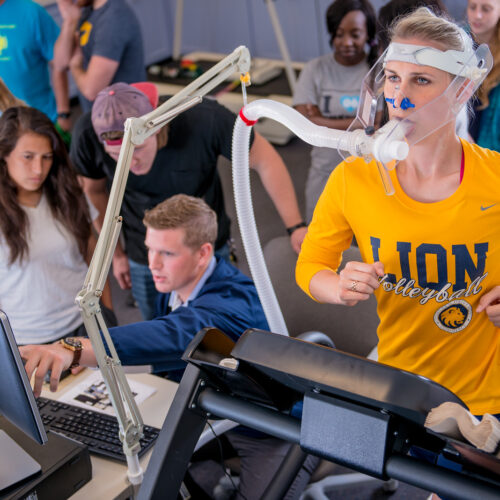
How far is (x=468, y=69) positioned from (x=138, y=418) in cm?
96

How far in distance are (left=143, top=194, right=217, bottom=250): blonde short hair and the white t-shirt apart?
0.36 metres

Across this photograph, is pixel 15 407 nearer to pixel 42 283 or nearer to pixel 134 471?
pixel 134 471

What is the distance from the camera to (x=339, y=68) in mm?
Answer: 2963

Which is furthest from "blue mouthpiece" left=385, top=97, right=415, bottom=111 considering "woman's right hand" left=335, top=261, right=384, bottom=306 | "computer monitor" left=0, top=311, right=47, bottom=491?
"computer monitor" left=0, top=311, right=47, bottom=491

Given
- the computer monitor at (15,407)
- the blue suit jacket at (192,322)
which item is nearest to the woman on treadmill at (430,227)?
the blue suit jacket at (192,322)

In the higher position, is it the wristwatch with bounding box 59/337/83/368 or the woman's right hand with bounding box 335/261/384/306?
the woman's right hand with bounding box 335/261/384/306

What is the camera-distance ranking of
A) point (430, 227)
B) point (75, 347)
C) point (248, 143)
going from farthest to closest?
point (75, 347) < point (248, 143) < point (430, 227)

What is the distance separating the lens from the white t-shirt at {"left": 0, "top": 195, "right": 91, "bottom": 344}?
2158 mm

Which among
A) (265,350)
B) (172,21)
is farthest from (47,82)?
(172,21)

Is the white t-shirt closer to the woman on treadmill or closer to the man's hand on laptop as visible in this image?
the man's hand on laptop

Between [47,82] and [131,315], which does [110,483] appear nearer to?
[131,315]

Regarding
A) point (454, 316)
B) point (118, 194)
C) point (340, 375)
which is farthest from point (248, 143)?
point (340, 375)

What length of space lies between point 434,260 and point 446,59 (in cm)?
37

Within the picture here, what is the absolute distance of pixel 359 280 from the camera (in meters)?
1.16
